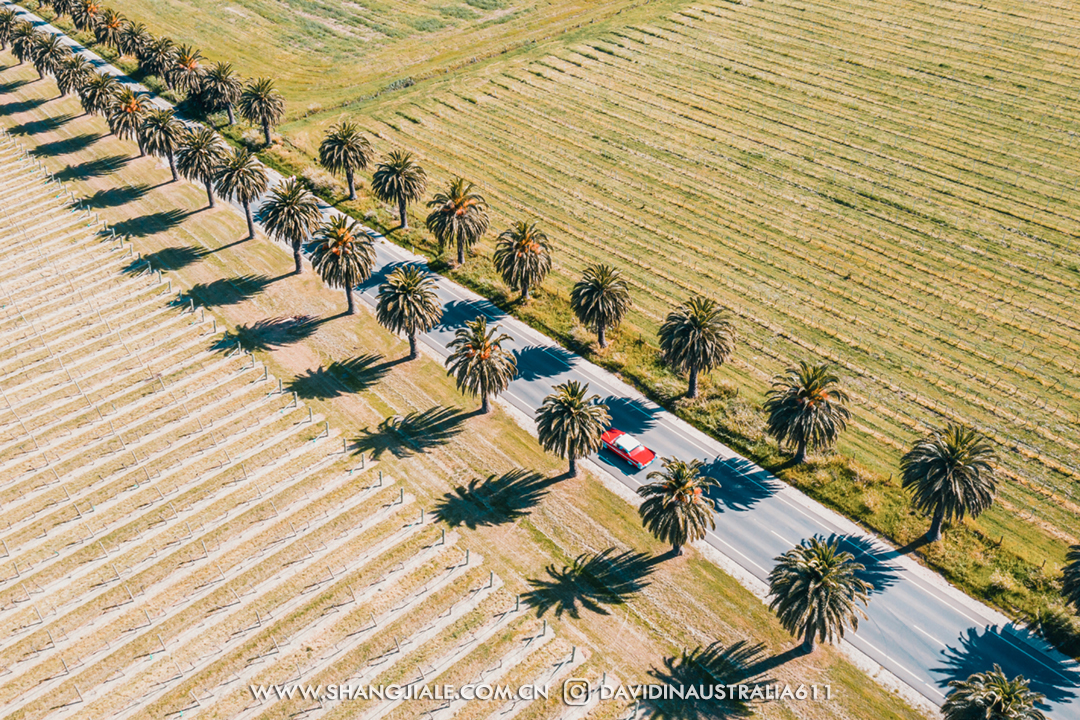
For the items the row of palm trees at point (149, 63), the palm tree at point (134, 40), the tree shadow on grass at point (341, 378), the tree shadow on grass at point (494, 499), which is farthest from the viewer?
the palm tree at point (134, 40)

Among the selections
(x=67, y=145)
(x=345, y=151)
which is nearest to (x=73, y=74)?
(x=67, y=145)

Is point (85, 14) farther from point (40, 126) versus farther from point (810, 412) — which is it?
point (810, 412)

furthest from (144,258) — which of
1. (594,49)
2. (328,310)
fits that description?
(594,49)

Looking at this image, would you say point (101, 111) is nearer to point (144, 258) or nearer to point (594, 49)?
point (144, 258)

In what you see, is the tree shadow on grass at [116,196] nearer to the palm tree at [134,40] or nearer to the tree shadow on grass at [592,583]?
the palm tree at [134,40]

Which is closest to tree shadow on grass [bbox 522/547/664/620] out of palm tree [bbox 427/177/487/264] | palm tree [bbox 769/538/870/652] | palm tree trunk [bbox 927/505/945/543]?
palm tree [bbox 769/538/870/652]

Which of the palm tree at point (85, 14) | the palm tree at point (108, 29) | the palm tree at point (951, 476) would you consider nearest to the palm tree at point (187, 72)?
the palm tree at point (108, 29)

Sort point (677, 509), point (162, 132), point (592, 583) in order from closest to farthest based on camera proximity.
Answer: point (677, 509) < point (592, 583) < point (162, 132)
